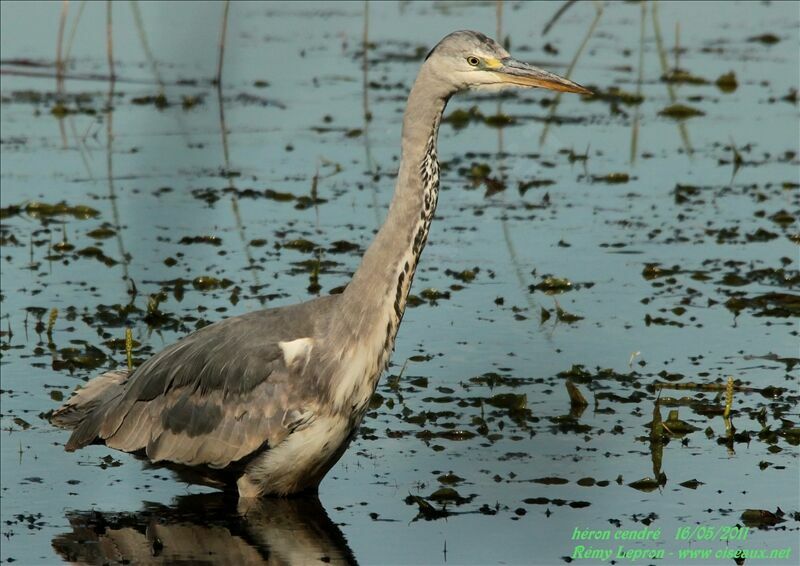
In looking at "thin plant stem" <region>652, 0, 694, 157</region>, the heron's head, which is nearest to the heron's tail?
the heron's head

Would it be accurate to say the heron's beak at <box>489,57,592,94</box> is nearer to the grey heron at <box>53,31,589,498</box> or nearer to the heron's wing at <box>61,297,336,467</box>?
the grey heron at <box>53,31,589,498</box>

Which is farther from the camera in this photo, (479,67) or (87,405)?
(87,405)

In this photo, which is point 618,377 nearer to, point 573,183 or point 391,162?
point 573,183

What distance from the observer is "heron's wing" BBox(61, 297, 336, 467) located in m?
6.41

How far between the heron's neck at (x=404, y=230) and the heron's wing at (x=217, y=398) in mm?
230

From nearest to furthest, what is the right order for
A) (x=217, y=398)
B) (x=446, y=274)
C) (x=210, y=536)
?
(x=210, y=536), (x=217, y=398), (x=446, y=274)

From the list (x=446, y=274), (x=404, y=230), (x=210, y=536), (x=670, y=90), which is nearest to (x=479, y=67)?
(x=404, y=230)

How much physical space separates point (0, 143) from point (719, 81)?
7409 millimetres

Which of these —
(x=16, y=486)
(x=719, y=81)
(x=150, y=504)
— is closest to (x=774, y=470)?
(x=150, y=504)

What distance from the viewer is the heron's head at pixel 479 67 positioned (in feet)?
21.1

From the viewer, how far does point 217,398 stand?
6.64 meters

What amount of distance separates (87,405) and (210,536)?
1045 millimetres

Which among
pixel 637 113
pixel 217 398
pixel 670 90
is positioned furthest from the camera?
pixel 670 90

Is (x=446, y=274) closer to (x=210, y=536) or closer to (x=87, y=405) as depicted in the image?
(x=87, y=405)
